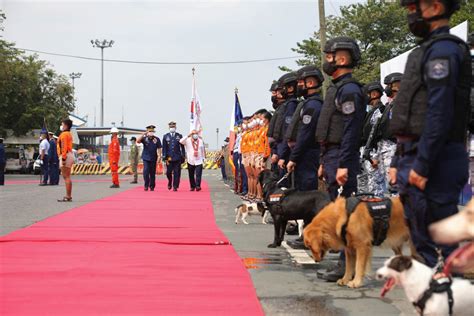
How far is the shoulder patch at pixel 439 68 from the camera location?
12.9 ft

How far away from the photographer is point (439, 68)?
3947mm

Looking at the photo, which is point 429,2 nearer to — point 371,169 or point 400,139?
point 400,139

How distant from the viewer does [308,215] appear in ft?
26.3

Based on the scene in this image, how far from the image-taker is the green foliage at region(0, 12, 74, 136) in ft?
156

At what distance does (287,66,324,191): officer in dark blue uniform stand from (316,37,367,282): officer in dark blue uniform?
106 cm

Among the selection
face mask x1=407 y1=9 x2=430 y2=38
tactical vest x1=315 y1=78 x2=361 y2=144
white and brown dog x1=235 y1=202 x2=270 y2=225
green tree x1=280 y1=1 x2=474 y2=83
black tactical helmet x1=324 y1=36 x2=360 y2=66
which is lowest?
white and brown dog x1=235 y1=202 x2=270 y2=225

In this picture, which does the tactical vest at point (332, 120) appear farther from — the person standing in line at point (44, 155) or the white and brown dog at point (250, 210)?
the person standing in line at point (44, 155)

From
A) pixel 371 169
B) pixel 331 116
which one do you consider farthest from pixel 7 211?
pixel 331 116

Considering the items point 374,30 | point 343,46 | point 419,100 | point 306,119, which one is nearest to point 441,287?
point 419,100

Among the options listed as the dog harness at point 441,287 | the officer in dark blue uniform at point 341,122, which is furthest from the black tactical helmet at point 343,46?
the dog harness at point 441,287

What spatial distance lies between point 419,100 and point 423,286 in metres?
1.13

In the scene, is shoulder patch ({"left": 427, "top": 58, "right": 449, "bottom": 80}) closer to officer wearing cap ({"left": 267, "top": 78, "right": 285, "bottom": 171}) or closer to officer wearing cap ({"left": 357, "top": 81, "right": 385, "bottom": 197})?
officer wearing cap ({"left": 357, "top": 81, "right": 385, "bottom": 197})

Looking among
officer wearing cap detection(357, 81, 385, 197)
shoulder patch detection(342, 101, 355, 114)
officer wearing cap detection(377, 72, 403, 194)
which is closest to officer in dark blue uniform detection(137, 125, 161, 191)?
officer wearing cap detection(357, 81, 385, 197)

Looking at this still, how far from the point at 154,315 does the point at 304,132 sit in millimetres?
3467
